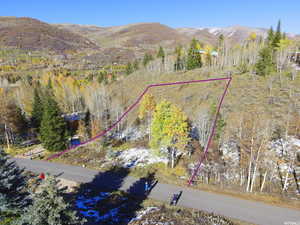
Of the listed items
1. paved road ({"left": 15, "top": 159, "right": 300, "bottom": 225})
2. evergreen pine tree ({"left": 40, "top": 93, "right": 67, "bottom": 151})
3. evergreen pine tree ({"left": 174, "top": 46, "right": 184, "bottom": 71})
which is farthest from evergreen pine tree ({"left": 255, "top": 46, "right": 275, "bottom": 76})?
evergreen pine tree ({"left": 40, "top": 93, "right": 67, "bottom": 151})

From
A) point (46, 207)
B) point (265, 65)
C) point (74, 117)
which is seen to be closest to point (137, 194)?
point (46, 207)

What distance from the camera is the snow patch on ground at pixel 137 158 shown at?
2278 cm

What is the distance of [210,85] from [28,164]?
38832 millimetres

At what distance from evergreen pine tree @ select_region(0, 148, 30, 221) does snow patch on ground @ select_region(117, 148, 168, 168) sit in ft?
38.1

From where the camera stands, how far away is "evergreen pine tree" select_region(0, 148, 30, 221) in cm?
1123

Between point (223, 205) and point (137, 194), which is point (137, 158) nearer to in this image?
point (137, 194)

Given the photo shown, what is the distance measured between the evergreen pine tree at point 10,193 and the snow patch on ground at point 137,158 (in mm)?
11599

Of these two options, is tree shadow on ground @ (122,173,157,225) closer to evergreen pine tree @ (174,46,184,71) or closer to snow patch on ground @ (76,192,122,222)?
snow patch on ground @ (76,192,122,222)

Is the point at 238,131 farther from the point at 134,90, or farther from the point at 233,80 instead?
the point at 134,90

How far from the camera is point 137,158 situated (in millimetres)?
24250

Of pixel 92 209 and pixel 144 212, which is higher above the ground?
pixel 144 212

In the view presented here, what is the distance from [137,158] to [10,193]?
46.8 ft

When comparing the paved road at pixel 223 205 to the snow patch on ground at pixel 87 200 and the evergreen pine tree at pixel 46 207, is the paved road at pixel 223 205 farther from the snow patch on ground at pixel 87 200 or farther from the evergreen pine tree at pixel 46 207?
the evergreen pine tree at pixel 46 207

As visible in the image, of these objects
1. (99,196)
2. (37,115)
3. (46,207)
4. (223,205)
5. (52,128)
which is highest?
(46,207)
